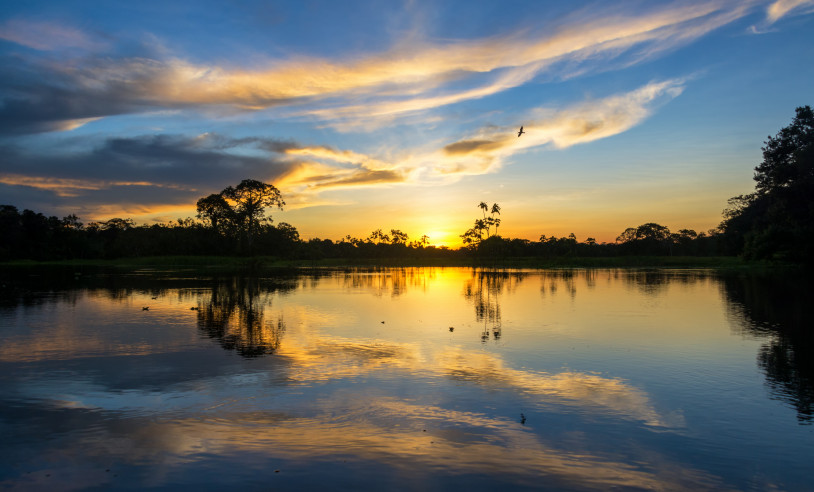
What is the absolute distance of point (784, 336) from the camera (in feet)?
58.2

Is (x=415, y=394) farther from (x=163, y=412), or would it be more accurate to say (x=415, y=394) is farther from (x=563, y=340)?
(x=563, y=340)

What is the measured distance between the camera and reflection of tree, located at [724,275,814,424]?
1106cm

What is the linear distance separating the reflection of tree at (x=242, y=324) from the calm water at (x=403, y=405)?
21 cm

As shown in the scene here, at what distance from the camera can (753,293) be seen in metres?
34.3

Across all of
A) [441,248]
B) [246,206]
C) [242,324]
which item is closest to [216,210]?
[246,206]

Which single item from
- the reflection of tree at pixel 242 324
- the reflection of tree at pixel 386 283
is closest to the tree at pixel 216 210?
the reflection of tree at pixel 386 283

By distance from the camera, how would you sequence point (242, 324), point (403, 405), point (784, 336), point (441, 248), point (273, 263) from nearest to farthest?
point (403, 405) < point (784, 336) < point (242, 324) < point (273, 263) < point (441, 248)

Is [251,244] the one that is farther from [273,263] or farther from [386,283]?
[386,283]

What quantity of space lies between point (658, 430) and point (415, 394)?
15.4 ft

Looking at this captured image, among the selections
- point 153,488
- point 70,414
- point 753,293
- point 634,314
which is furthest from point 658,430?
point 753,293

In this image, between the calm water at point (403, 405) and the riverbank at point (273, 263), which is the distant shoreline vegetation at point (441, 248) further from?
the calm water at point (403, 405)

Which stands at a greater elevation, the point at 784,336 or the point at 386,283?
the point at 386,283

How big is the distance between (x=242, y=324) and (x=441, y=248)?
138 meters

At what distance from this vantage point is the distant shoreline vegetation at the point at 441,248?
5244 centimetres
